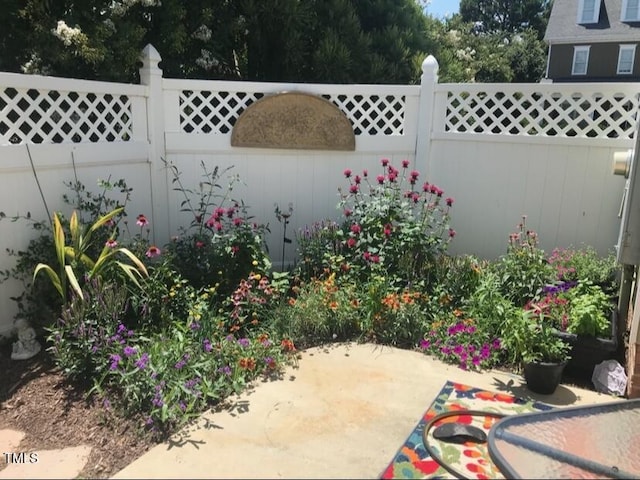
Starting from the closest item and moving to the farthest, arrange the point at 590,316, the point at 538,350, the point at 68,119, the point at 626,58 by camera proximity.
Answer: the point at 538,350 < the point at 590,316 < the point at 68,119 < the point at 626,58

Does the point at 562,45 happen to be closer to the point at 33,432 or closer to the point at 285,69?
the point at 285,69

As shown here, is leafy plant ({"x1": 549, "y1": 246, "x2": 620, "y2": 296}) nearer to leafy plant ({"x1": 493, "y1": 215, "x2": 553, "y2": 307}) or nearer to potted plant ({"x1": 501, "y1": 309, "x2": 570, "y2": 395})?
leafy plant ({"x1": 493, "y1": 215, "x2": 553, "y2": 307})

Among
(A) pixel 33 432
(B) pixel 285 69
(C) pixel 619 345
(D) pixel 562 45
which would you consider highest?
(D) pixel 562 45

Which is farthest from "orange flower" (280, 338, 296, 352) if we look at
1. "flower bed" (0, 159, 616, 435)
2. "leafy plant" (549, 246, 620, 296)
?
"leafy plant" (549, 246, 620, 296)

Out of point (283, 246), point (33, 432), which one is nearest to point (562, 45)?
point (283, 246)

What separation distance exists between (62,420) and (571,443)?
2.64 meters

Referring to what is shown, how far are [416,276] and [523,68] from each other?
3213 cm

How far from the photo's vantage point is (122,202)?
4.84m

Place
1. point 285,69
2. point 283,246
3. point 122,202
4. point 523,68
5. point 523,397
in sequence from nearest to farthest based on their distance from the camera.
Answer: point 523,397 < point 122,202 < point 283,246 < point 285,69 < point 523,68

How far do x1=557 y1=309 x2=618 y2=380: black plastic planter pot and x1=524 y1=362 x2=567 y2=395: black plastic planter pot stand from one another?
0.32 m

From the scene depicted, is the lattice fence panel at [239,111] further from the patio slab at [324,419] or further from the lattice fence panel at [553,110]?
the patio slab at [324,419]

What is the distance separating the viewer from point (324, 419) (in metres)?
2.98

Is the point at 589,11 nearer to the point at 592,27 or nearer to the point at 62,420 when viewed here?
the point at 592,27

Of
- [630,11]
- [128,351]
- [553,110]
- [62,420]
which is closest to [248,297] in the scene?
[128,351]
